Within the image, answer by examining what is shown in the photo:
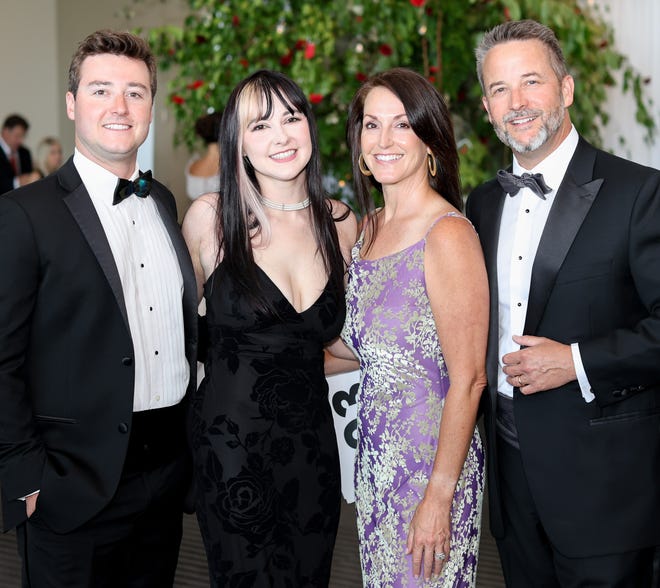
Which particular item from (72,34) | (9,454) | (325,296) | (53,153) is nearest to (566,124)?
(325,296)

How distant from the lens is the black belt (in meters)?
2.07

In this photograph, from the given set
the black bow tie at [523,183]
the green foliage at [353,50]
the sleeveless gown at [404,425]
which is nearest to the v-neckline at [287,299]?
the sleeveless gown at [404,425]

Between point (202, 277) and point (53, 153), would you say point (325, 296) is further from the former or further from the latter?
point (53, 153)

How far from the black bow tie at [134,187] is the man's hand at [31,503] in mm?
724

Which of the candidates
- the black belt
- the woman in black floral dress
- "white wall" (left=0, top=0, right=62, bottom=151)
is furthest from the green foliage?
"white wall" (left=0, top=0, right=62, bottom=151)

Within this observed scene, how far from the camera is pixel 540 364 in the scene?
6.14 ft

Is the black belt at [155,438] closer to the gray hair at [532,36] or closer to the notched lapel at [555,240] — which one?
the notched lapel at [555,240]

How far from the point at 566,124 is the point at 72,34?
31.1 ft

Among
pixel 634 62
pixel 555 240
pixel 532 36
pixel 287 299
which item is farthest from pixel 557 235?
pixel 634 62

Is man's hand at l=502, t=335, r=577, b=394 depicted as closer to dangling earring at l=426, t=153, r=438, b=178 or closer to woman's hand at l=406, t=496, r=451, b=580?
woman's hand at l=406, t=496, r=451, b=580

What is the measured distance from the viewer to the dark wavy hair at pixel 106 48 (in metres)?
2.05

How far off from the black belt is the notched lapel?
0.92m

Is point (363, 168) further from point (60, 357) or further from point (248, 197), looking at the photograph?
point (60, 357)

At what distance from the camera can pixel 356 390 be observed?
2.42m
